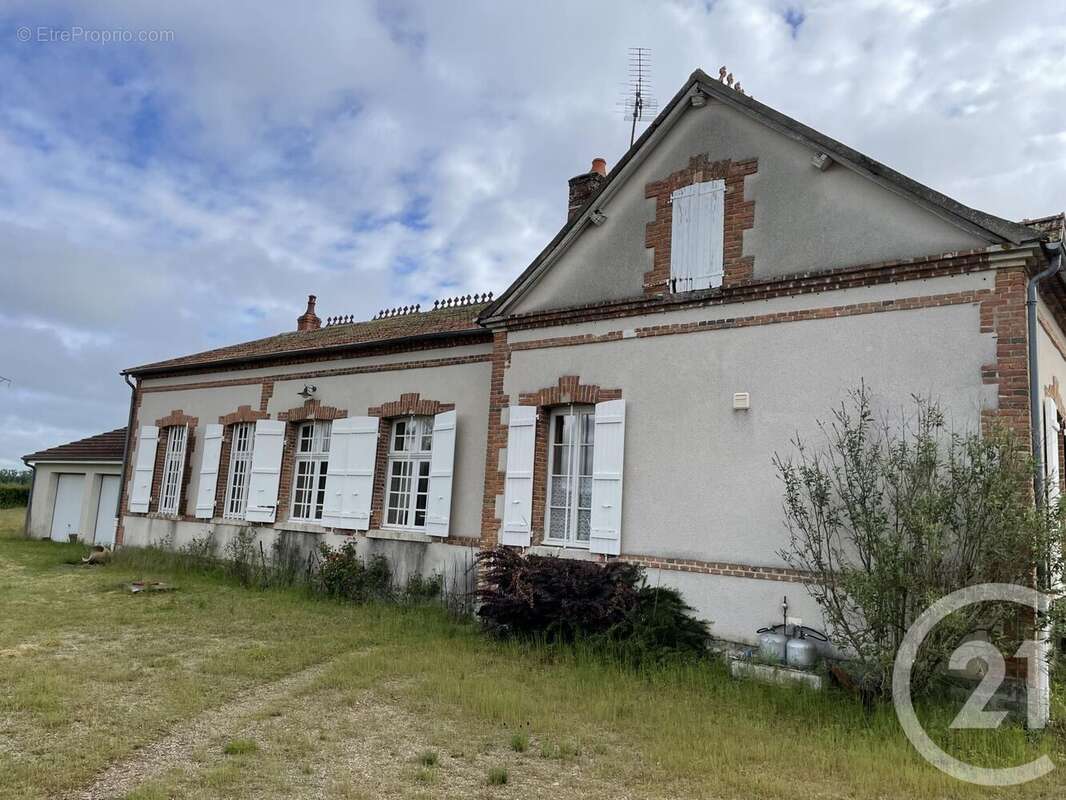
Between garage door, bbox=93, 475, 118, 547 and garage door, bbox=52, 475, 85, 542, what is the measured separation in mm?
705

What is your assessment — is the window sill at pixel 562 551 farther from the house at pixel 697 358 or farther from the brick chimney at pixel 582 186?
the brick chimney at pixel 582 186

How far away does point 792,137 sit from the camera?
306 inches

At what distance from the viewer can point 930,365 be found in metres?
6.72

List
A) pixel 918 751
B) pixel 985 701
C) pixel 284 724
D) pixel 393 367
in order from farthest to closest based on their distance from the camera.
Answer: pixel 393 367
pixel 985 701
pixel 284 724
pixel 918 751

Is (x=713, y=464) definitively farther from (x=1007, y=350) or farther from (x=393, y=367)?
(x=393, y=367)

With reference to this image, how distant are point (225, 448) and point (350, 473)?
3.71m

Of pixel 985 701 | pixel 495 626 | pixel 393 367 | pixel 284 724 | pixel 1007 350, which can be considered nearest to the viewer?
pixel 284 724

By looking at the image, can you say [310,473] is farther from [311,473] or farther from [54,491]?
[54,491]

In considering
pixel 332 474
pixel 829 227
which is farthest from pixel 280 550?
pixel 829 227

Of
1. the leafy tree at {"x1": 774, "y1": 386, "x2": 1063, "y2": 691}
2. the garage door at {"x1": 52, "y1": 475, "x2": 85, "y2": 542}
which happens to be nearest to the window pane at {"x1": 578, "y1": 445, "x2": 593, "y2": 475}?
the leafy tree at {"x1": 774, "y1": 386, "x2": 1063, "y2": 691}

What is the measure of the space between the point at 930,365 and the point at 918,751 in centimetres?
326

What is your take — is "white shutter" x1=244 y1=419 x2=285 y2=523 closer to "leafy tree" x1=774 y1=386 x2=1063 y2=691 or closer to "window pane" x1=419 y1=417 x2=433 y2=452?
"window pane" x1=419 y1=417 x2=433 y2=452

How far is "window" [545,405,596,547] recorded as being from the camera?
8922 mm

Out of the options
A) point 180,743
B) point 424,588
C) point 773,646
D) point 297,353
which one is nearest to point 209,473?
point 297,353
